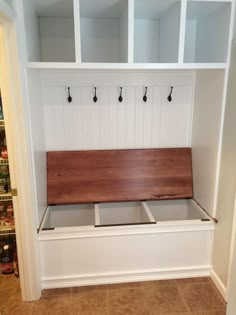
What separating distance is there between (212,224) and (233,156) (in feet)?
2.02

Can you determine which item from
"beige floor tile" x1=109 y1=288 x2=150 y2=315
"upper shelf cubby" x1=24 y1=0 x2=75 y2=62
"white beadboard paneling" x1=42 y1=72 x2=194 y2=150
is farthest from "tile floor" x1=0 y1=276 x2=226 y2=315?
"upper shelf cubby" x1=24 y1=0 x2=75 y2=62

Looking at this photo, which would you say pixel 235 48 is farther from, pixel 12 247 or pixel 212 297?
pixel 12 247

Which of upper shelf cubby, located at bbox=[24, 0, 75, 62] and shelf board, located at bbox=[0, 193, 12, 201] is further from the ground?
upper shelf cubby, located at bbox=[24, 0, 75, 62]

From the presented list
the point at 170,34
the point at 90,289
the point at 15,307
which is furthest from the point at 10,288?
the point at 170,34

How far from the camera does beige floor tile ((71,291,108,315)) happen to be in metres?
1.91

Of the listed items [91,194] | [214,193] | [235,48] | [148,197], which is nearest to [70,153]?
[91,194]

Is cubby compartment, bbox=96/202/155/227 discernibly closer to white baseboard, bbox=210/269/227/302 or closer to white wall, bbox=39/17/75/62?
white baseboard, bbox=210/269/227/302

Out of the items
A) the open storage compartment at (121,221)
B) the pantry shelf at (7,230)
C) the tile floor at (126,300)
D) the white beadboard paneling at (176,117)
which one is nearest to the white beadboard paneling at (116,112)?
the white beadboard paneling at (176,117)

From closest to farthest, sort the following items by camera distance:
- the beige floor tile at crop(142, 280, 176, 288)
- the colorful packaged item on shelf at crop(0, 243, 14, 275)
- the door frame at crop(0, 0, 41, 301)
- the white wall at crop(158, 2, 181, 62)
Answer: the door frame at crop(0, 0, 41, 301)
the white wall at crop(158, 2, 181, 62)
the beige floor tile at crop(142, 280, 176, 288)
the colorful packaged item on shelf at crop(0, 243, 14, 275)

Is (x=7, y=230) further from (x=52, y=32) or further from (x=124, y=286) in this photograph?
(x=52, y=32)

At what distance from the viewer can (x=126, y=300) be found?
2.00 meters

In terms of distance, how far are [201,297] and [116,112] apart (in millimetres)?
1642

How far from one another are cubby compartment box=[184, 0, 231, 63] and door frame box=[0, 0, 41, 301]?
118 cm

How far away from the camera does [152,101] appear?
240cm
